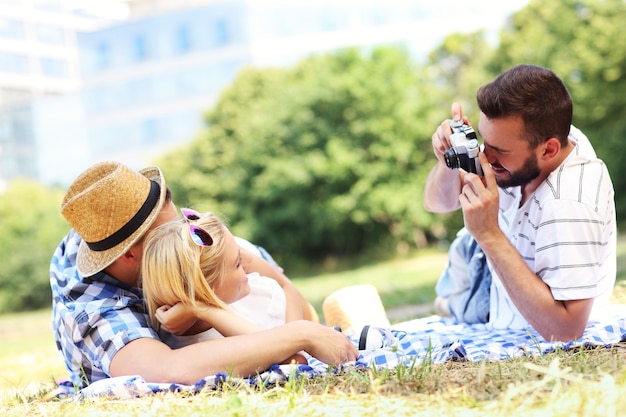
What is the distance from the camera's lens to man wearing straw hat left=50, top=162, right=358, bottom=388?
321 centimetres

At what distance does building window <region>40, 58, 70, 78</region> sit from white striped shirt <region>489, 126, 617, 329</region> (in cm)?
7427

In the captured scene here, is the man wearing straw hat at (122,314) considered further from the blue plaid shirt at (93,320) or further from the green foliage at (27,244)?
the green foliage at (27,244)

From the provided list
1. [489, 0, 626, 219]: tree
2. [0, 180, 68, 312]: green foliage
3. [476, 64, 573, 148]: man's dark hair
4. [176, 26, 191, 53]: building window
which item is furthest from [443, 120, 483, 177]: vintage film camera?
[176, 26, 191, 53]: building window

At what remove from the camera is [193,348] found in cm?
325

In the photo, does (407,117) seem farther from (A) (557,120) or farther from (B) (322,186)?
(A) (557,120)

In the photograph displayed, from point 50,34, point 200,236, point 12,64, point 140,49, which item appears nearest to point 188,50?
point 140,49

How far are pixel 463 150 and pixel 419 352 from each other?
99 cm

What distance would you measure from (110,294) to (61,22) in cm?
7725

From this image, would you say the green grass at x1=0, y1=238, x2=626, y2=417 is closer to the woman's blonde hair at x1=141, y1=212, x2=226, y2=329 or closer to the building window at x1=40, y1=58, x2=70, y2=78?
the woman's blonde hair at x1=141, y1=212, x2=226, y2=329

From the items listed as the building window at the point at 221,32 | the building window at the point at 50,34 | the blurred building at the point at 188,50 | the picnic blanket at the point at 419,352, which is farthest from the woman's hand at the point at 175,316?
the building window at the point at 50,34

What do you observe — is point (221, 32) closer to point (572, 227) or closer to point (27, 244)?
point (27, 244)

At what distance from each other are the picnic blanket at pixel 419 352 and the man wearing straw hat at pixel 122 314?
0.26ft

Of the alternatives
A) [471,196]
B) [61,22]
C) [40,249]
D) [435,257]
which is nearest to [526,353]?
[471,196]

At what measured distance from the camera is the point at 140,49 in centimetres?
5294
